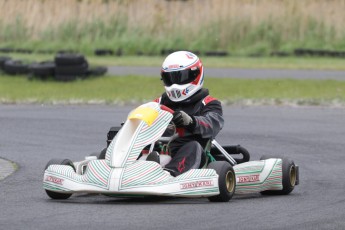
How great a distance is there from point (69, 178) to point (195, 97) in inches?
53.4

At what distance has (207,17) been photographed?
2842 centimetres

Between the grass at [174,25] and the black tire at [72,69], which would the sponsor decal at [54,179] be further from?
the grass at [174,25]

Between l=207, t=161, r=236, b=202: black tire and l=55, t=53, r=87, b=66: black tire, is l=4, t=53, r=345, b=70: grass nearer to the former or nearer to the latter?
l=55, t=53, r=87, b=66: black tire

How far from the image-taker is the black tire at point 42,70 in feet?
65.9

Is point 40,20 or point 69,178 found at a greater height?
point 69,178

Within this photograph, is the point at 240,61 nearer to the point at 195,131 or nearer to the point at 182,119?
the point at 195,131

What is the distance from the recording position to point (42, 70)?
20078 mm

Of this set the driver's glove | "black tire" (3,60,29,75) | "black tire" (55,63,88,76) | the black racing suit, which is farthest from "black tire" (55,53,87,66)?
the driver's glove

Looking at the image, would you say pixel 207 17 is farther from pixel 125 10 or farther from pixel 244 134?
pixel 244 134

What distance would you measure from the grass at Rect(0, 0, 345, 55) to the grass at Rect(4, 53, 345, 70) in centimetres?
108

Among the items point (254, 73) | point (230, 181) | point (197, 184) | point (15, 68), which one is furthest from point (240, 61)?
point (197, 184)

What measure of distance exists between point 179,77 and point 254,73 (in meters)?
13.6

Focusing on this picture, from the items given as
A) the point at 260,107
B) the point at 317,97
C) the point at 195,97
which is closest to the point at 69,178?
the point at 195,97

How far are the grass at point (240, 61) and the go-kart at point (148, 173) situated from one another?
1471 cm
